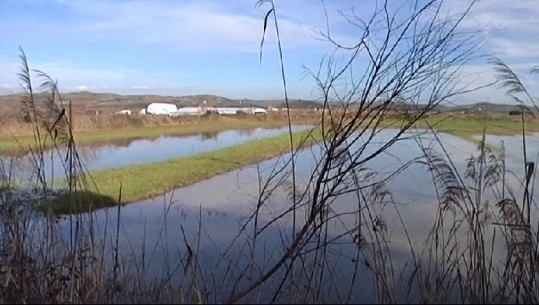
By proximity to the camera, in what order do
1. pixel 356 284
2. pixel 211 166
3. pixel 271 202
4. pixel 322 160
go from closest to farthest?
pixel 322 160 < pixel 356 284 < pixel 271 202 < pixel 211 166

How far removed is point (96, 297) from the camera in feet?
11.0

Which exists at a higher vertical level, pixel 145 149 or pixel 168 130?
pixel 168 130

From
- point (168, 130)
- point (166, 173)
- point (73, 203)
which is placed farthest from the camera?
point (168, 130)

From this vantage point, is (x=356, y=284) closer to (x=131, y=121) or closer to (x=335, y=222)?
(x=335, y=222)

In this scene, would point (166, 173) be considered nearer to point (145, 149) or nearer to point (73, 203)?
point (145, 149)

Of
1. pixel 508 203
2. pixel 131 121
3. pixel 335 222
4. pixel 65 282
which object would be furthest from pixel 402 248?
pixel 131 121

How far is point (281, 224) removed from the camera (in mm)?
7586

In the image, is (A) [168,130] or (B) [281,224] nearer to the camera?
(B) [281,224]

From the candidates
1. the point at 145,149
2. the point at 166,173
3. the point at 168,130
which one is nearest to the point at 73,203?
the point at 166,173

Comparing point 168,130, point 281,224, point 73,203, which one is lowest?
point 281,224

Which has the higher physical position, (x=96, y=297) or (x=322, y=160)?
(x=322, y=160)

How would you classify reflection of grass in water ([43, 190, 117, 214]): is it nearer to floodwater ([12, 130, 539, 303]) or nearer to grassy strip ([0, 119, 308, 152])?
floodwater ([12, 130, 539, 303])

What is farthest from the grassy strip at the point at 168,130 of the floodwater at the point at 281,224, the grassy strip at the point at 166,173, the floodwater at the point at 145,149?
the floodwater at the point at 281,224

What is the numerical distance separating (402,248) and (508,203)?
2597 mm
